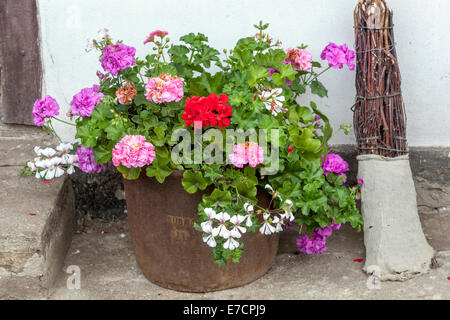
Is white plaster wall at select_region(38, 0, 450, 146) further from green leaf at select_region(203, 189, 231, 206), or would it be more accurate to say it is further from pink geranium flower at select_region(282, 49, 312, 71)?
green leaf at select_region(203, 189, 231, 206)

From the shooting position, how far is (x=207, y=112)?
1.99 m

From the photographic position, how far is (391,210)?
8.06ft

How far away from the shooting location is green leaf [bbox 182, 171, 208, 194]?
80.9 inches

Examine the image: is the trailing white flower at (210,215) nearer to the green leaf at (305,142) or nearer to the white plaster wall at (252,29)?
the green leaf at (305,142)

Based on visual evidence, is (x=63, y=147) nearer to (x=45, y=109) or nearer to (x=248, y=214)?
(x=45, y=109)

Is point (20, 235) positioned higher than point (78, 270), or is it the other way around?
point (20, 235)

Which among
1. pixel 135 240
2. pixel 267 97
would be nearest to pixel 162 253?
pixel 135 240

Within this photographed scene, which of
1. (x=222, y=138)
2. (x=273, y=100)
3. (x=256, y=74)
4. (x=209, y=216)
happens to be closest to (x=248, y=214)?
(x=209, y=216)

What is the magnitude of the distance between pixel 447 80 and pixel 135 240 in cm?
153

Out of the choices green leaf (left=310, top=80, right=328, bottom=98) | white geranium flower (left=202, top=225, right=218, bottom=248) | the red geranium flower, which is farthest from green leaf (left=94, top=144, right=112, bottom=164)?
green leaf (left=310, top=80, right=328, bottom=98)

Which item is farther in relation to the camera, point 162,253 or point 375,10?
point 375,10

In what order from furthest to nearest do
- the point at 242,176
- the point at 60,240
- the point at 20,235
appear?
the point at 60,240 < the point at 20,235 < the point at 242,176

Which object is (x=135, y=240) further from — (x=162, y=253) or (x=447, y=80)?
(x=447, y=80)

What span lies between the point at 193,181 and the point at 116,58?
54 centimetres
